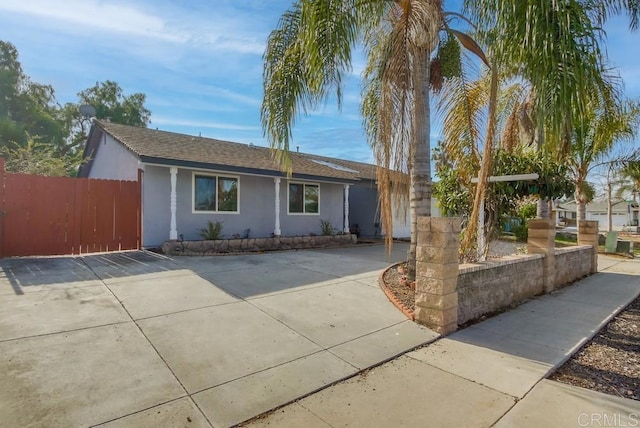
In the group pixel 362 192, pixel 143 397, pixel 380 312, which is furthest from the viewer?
pixel 362 192

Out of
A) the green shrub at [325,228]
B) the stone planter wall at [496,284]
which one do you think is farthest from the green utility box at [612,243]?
the green shrub at [325,228]

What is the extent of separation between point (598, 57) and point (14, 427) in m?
6.27

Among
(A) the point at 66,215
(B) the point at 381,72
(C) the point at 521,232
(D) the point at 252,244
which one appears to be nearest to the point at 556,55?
(B) the point at 381,72

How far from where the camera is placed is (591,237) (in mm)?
9930

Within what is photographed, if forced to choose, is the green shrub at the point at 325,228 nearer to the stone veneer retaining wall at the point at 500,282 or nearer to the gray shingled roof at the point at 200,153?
the gray shingled roof at the point at 200,153

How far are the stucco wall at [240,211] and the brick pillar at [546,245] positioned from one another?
342 inches

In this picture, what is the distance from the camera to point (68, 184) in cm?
931

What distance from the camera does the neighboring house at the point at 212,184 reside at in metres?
10.7

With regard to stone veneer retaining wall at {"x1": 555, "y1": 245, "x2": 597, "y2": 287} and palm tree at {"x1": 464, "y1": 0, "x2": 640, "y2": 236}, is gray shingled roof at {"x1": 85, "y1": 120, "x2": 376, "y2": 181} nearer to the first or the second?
stone veneer retaining wall at {"x1": 555, "y1": 245, "x2": 597, "y2": 287}

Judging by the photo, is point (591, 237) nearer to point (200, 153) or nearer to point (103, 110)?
point (200, 153)

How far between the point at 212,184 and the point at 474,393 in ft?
34.5

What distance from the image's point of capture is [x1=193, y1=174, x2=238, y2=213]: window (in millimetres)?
11656

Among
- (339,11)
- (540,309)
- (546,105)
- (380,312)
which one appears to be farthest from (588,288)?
(339,11)

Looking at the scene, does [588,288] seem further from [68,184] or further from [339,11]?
[68,184]
